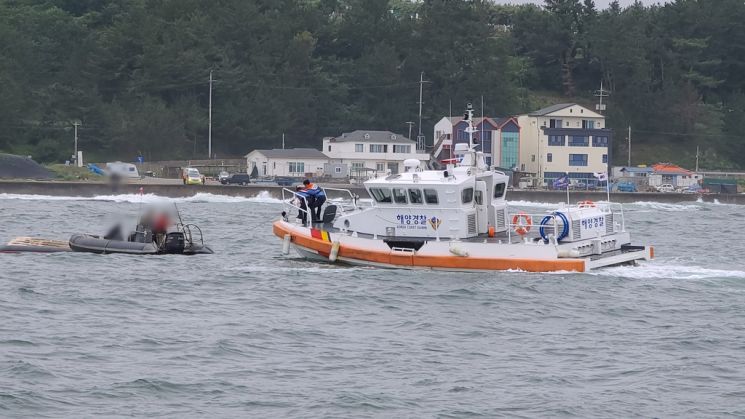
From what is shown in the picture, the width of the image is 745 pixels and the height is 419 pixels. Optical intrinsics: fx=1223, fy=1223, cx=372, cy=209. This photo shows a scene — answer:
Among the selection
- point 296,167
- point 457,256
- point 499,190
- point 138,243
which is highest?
point 296,167

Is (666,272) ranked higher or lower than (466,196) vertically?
lower

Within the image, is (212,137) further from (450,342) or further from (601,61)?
(450,342)

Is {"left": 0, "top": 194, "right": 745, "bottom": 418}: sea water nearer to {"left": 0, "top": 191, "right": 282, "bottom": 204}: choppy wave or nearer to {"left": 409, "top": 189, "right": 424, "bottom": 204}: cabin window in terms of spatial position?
{"left": 409, "top": 189, "right": 424, "bottom": 204}: cabin window

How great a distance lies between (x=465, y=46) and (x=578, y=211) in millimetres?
76957

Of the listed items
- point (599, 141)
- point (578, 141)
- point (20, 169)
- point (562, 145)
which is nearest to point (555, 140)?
point (562, 145)

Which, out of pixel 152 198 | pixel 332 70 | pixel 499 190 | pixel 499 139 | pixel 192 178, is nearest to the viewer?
pixel 499 190

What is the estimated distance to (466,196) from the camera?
3133 centimetres

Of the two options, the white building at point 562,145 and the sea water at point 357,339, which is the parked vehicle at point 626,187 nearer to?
the white building at point 562,145

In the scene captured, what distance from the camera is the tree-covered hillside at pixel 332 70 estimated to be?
302ft

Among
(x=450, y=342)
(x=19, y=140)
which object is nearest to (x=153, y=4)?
(x=19, y=140)

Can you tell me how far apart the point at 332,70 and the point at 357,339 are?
84234 millimetres

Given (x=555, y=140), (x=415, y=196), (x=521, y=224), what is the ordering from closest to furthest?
(x=415, y=196) < (x=521, y=224) < (x=555, y=140)

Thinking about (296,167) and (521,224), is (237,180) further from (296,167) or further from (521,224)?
(521,224)

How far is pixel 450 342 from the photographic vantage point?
22516mm
